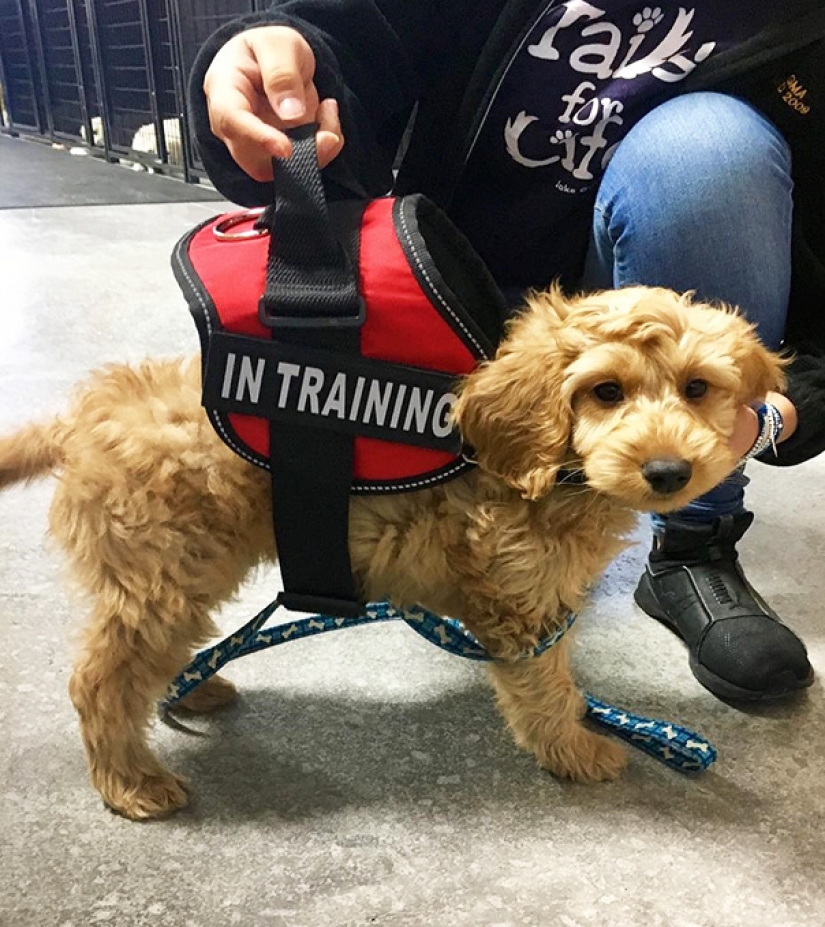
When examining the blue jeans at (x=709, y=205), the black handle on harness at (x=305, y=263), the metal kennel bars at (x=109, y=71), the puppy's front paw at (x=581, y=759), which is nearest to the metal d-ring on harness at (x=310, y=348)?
the black handle on harness at (x=305, y=263)

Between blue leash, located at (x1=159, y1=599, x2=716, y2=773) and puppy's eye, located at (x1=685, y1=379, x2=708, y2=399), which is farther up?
puppy's eye, located at (x1=685, y1=379, x2=708, y2=399)

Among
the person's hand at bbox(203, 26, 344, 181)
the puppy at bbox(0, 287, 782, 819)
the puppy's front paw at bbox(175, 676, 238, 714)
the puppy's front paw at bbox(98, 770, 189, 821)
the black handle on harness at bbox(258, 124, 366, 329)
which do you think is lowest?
the puppy's front paw at bbox(175, 676, 238, 714)

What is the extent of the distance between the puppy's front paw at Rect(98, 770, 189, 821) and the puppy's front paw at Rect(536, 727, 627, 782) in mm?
434

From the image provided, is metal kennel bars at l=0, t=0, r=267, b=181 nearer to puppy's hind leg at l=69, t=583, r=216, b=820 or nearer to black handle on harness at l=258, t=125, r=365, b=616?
black handle on harness at l=258, t=125, r=365, b=616

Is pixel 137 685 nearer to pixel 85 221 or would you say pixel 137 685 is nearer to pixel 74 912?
pixel 74 912

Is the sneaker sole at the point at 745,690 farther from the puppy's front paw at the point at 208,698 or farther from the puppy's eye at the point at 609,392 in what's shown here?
the puppy's front paw at the point at 208,698

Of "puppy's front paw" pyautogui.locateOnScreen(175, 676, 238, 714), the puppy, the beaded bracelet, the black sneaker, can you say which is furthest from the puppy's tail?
the black sneaker

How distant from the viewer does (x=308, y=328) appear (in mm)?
845

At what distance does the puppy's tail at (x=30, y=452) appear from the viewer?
0.94 meters

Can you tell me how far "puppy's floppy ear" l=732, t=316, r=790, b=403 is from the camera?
84 centimetres

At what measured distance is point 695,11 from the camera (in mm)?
1134

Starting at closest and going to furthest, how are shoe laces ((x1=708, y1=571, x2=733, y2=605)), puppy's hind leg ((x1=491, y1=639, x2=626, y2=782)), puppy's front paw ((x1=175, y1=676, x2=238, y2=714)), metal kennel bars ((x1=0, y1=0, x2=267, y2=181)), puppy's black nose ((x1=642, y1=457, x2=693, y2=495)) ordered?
puppy's black nose ((x1=642, y1=457, x2=693, y2=495))
puppy's hind leg ((x1=491, y1=639, x2=626, y2=782))
puppy's front paw ((x1=175, y1=676, x2=238, y2=714))
shoe laces ((x1=708, y1=571, x2=733, y2=605))
metal kennel bars ((x1=0, y1=0, x2=267, y2=181))

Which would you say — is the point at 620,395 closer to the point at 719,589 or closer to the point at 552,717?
the point at 552,717

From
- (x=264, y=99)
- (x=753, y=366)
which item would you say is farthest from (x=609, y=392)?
(x=264, y=99)
